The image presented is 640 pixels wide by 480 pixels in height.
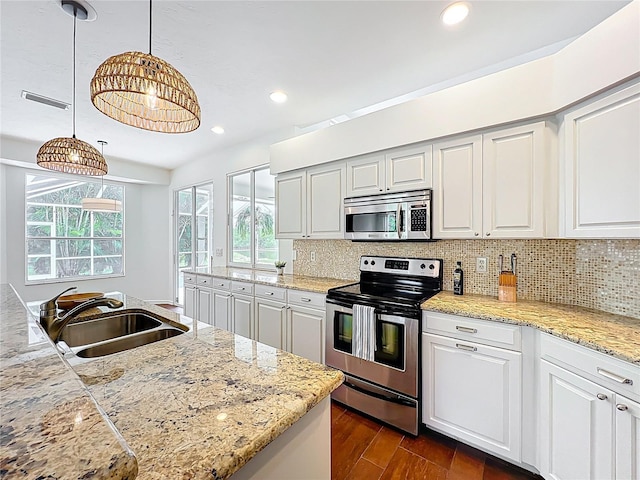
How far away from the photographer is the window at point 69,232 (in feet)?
16.0

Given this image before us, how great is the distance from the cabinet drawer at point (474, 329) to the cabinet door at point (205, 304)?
2.76 metres

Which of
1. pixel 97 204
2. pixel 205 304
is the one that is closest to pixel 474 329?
pixel 205 304

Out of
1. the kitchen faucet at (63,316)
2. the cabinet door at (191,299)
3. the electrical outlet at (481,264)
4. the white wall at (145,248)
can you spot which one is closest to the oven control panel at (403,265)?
the electrical outlet at (481,264)

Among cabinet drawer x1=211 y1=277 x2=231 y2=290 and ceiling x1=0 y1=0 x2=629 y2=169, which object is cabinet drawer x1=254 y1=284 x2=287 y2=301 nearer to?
cabinet drawer x1=211 y1=277 x2=231 y2=290

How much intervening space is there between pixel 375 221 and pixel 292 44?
1540mm

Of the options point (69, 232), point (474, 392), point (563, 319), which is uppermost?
point (69, 232)

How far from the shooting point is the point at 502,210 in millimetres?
2012

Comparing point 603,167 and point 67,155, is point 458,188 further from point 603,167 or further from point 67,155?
point 67,155

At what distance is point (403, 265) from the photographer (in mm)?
2643

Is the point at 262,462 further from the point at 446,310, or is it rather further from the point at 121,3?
the point at 121,3

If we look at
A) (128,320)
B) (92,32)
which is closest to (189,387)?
(128,320)

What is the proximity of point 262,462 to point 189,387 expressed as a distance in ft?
0.98

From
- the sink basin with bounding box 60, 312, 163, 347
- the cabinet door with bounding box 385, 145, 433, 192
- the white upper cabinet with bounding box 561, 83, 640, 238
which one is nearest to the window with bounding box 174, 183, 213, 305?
the sink basin with bounding box 60, 312, 163, 347

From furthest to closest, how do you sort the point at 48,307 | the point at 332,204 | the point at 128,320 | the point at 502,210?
1. the point at 332,204
2. the point at 502,210
3. the point at 128,320
4. the point at 48,307
